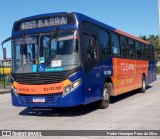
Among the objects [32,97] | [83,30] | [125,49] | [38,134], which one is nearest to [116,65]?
[125,49]

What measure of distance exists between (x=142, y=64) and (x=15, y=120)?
33.7 feet

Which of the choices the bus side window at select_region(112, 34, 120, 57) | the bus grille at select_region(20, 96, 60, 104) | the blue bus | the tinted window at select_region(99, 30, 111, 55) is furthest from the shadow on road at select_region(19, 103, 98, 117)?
the bus side window at select_region(112, 34, 120, 57)

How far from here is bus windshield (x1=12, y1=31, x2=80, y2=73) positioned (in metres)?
10.3

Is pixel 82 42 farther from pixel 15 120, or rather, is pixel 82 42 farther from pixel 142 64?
pixel 142 64

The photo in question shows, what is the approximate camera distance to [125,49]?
50.9 ft

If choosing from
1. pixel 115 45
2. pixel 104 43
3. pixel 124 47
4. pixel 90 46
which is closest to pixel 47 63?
Answer: pixel 90 46

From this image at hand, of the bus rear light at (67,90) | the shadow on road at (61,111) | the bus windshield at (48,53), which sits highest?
the bus windshield at (48,53)

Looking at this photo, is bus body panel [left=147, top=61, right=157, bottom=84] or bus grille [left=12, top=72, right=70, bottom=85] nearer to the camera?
bus grille [left=12, top=72, right=70, bottom=85]

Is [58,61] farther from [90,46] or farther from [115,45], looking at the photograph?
[115,45]

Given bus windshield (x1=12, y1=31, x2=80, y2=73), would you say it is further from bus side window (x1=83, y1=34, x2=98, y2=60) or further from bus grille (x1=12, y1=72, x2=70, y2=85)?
bus side window (x1=83, y1=34, x2=98, y2=60)

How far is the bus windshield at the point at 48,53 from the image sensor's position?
10.3 metres

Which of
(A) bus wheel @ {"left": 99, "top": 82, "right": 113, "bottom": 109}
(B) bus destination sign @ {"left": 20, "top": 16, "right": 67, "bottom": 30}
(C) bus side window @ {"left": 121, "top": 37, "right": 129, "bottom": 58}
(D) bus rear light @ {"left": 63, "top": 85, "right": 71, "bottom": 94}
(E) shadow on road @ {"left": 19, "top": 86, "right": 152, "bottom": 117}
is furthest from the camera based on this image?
(C) bus side window @ {"left": 121, "top": 37, "right": 129, "bottom": 58}

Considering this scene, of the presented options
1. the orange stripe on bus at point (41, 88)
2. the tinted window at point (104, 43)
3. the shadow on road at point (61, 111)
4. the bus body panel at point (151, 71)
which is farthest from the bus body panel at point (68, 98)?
the bus body panel at point (151, 71)

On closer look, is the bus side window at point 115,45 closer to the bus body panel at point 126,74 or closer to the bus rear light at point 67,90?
the bus body panel at point 126,74
